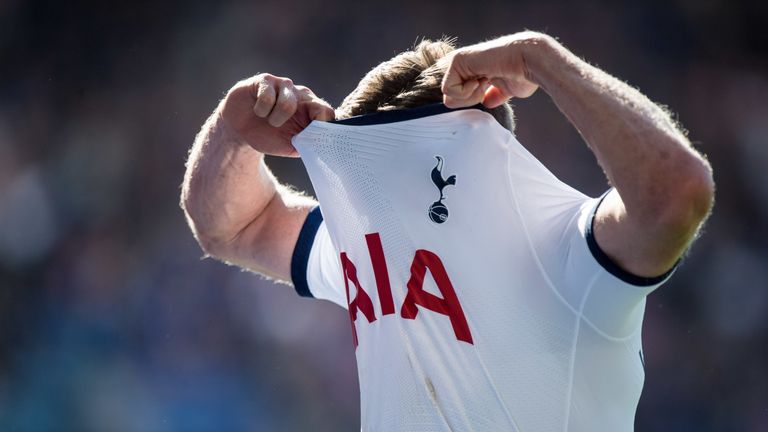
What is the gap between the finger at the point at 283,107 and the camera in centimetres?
212

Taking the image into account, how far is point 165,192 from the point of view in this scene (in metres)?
6.46

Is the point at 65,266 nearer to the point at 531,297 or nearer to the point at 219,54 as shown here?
the point at 219,54

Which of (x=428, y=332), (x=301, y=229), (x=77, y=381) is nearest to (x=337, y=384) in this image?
(x=77, y=381)

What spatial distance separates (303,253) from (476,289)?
93cm

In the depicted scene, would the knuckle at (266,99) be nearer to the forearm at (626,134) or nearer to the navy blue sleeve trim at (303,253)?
the navy blue sleeve trim at (303,253)

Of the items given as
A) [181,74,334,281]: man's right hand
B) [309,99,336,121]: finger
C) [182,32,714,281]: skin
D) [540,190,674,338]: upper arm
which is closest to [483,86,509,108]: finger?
[182,32,714,281]: skin

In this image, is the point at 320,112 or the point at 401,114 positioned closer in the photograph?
the point at 401,114

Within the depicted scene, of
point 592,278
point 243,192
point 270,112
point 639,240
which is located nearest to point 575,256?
point 592,278

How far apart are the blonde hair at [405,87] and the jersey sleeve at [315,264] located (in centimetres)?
56

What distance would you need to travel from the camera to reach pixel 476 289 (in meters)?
1.79

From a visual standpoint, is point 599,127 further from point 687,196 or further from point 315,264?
point 315,264

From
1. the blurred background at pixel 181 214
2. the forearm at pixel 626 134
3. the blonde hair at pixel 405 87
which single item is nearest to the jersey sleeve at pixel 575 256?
the forearm at pixel 626 134

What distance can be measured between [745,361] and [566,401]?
4600mm

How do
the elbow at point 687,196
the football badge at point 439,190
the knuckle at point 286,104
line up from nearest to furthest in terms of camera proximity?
the elbow at point 687,196, the football badge at point 439,190, the knuckle at point 286,104
